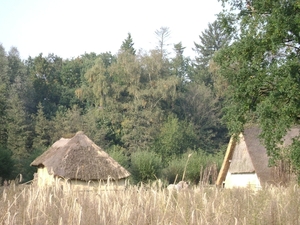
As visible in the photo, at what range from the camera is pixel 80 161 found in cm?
2730

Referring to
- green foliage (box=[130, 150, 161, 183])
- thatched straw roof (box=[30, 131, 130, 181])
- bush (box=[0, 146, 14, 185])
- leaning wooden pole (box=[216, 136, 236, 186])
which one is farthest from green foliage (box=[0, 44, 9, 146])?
leaning wooden pole (box=[216, 136, 236, 186])

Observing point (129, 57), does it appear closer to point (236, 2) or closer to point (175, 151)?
point (175, 151)

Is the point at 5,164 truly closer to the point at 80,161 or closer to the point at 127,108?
the point at 80,161

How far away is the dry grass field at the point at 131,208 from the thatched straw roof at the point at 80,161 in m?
20.9

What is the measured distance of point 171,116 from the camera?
158 ft

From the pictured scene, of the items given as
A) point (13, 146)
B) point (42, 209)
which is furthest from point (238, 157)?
point (42, 209)

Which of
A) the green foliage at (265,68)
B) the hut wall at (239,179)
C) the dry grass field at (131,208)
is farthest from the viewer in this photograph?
the hut wall at (239,179)

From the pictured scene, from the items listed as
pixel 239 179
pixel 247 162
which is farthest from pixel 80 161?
pixel 247 162

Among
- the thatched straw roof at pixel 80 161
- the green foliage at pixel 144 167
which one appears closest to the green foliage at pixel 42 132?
the green foliage at pixel 144 167

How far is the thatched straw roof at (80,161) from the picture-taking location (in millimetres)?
26891

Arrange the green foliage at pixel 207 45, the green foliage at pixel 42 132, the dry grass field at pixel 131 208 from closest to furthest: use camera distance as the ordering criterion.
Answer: the dry grass field at pixel 131 208 → the green foliage at pixel 42 132 → the green foliage at pixel 207 45

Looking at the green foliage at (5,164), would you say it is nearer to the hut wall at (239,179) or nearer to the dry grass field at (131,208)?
the hut wall at (239,179)

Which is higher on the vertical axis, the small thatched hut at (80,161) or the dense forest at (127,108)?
the dense forest at (127,108)

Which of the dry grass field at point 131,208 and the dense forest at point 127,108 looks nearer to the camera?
the dry grass field at point 131,208
